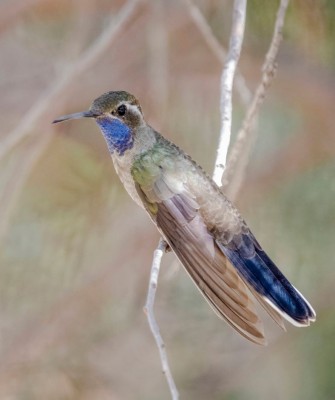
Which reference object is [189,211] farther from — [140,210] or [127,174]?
[140,210]

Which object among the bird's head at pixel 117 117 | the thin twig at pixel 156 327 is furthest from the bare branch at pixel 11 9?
the thin twig at pixel 156 327

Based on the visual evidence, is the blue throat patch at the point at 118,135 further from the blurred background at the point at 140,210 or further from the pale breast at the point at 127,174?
the blurred background at the point at 140,210

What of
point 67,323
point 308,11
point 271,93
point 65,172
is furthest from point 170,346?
point 308,11

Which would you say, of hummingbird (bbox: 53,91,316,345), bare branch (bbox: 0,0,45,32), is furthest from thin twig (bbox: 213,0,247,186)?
bare branch (bbox: 0,0,45,32)

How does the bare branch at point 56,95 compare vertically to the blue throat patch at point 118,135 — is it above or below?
above

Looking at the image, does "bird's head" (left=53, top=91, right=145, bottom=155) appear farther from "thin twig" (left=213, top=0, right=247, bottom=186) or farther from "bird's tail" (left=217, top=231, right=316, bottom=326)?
"bird's tail" (left=217, top=231, right=316, bottom=326)

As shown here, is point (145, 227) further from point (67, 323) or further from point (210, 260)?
point (210, 260)

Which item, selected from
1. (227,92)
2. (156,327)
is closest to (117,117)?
(227,92)

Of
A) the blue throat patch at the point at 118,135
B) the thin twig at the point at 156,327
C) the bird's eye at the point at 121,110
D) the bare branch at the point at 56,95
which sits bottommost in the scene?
the thin twig at the point at 156,327
